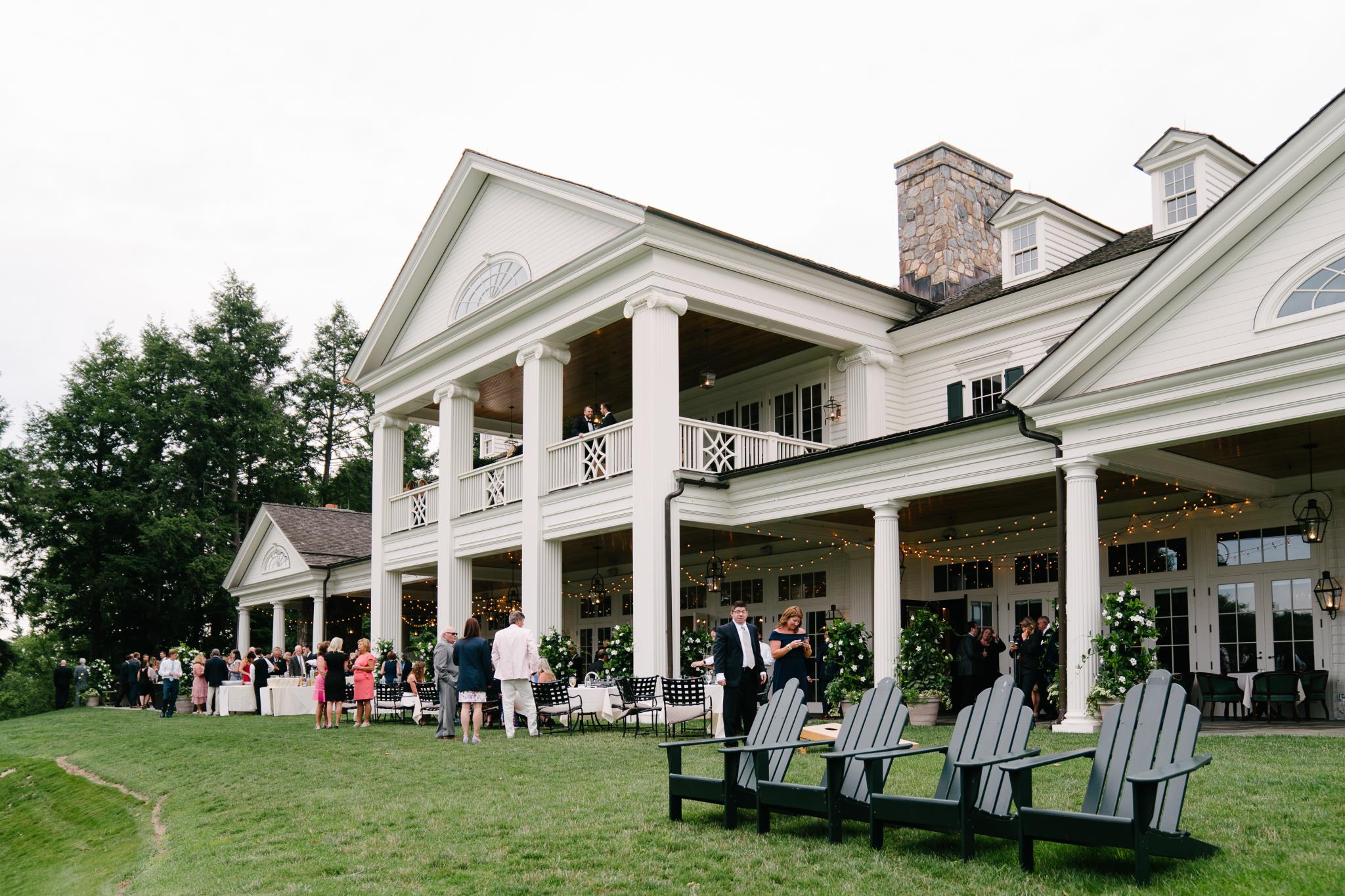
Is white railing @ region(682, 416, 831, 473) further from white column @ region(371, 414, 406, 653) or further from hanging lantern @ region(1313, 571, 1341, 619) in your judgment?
white column @ region(371, 414, 406, 653)

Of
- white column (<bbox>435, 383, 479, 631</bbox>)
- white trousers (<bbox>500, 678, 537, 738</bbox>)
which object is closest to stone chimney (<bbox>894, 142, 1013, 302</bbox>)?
white column (<bbox>435, 383, 479, 631</bbox>)

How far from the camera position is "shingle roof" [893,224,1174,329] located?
59.6ft

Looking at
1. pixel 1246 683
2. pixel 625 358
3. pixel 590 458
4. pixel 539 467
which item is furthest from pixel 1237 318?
pixel 625 358

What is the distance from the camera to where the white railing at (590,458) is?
65.8 ft

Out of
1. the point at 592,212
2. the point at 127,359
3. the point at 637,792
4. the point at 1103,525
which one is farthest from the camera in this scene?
the point at 127,359

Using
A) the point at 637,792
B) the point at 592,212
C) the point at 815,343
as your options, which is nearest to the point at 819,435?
the point at 815,343

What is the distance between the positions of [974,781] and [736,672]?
20.5 feet

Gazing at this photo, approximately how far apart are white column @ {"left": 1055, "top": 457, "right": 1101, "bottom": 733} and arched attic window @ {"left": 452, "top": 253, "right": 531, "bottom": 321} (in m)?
11.7

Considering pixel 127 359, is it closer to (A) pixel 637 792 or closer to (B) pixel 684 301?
(B) pixel 684 301

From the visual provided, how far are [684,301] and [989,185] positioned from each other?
31.0 ft

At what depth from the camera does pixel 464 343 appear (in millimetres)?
24016

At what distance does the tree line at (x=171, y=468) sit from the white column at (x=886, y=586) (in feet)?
109

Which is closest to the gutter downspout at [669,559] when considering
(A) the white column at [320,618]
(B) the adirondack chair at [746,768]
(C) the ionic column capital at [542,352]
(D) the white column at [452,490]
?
(C) the ionic column capital at [542,352]

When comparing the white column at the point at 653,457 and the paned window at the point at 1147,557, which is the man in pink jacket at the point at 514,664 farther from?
the paned window at the point at 1147,557
